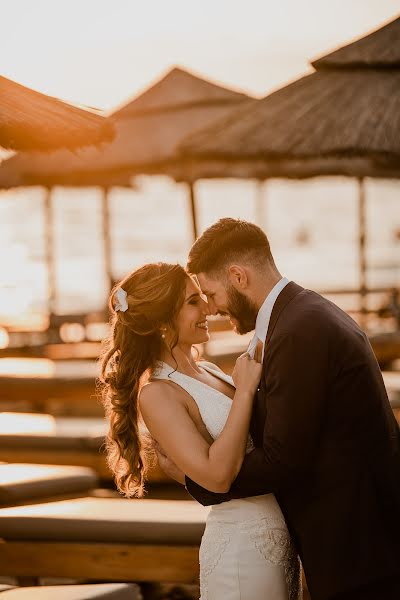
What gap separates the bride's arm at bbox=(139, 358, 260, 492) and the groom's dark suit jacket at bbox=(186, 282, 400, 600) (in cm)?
10

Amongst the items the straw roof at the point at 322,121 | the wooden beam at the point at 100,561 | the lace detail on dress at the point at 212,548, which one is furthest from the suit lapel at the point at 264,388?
the straw roof at the point at 322,121

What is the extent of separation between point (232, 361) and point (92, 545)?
4.26 metres

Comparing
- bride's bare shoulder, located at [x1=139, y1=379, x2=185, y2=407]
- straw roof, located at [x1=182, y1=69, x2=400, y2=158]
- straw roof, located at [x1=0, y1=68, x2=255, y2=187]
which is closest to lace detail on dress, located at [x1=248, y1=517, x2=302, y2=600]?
bride's bare shoulder, located at [x1=139, y1=379, x2=185, y2=407]

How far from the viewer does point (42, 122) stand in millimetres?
4215

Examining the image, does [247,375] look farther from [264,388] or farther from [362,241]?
[362,241]

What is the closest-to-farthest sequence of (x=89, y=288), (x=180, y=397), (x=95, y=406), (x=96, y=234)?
1. (x=180, y=397)
2. (x=95, y=406)
3. (x=89, y=288)
4. (x=96, y=234)

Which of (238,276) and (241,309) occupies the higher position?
(238,276)

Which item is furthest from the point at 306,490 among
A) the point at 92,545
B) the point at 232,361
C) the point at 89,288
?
the point at 89,288

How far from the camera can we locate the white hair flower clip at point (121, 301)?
11.2ft

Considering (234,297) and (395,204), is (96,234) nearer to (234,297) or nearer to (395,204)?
(395,204)

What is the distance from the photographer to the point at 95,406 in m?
8.66

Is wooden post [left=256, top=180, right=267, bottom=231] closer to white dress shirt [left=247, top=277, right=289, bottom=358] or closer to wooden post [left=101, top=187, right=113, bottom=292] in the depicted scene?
wooden post [left=101, top=187, right=113, bottom=292]

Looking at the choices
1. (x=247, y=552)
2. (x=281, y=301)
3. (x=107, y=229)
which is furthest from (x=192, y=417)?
(x=107, y=229)

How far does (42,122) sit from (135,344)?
4.18 ft
